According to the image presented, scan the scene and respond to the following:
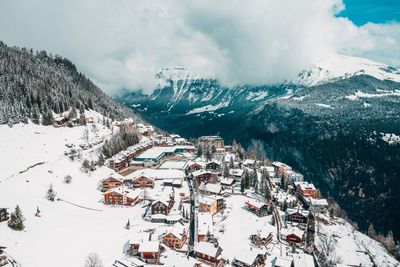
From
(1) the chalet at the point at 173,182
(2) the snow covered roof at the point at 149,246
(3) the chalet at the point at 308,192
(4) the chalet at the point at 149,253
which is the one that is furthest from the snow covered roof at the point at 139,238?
(3) the chalet at the point at 308,192

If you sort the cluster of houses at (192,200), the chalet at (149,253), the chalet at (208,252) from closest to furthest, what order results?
the chalet at (149,253)
the chalet at (208,252)
the cluster of houses at (192,200)

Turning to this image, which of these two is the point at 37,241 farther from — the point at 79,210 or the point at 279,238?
the point at 279,238

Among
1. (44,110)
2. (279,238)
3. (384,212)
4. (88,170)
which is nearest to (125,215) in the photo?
(88,170)

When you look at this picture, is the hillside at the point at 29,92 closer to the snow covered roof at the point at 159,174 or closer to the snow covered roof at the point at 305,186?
the snow covered roof at the point at 159,174

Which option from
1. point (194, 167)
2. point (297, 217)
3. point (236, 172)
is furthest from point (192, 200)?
point (236, 172)

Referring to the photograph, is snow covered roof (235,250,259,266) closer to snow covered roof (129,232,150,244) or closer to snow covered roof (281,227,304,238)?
snow covered roof (281,227,304,238)

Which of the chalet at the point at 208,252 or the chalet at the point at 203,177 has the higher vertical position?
the chalet at the point at 203,177

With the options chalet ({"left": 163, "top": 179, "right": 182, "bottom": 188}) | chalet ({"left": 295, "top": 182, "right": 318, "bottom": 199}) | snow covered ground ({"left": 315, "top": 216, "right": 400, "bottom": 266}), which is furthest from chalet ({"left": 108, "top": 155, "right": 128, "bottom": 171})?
snow covered ground ({"left": 315, "top": 216, "right": 400, "bottom": 266})
